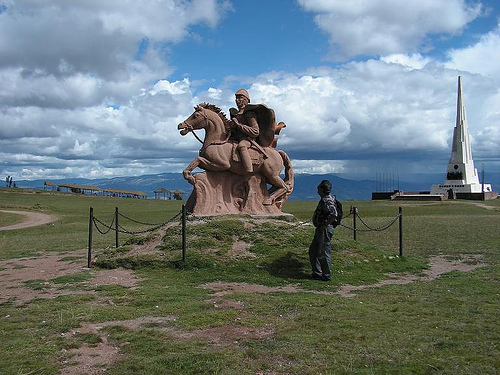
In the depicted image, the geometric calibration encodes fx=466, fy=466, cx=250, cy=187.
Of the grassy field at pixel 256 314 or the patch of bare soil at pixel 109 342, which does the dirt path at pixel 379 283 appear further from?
the patch of bare soil at pixel 109 342

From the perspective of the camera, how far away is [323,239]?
10070 millimetres

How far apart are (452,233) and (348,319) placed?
15045 millimetres

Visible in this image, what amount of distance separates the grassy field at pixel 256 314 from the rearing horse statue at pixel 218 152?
181cm

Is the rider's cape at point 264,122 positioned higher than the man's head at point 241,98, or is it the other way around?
the man's head at point 241,98

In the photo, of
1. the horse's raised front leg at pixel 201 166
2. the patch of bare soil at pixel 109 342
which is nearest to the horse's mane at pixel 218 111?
the horse's raised front leg at pixel 201 166

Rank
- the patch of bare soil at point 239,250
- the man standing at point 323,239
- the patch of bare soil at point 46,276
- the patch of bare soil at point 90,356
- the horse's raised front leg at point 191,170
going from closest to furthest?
the patch of bare soil at point 90,356 < the patch of bare soil at point 46,276 < the man standing at point 323,239 < the patch of bare soil at point 239,250 < the horse's raised front leg at point 191,170

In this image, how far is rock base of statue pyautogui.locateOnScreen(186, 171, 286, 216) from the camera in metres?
13.7

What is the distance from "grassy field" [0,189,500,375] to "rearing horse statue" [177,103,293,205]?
1809mm

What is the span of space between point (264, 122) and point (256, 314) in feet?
27.5

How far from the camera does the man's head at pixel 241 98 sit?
1438 centimetres

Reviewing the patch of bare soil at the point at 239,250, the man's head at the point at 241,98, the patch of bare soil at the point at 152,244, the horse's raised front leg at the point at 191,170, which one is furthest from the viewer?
the man's head at the point at 241,98

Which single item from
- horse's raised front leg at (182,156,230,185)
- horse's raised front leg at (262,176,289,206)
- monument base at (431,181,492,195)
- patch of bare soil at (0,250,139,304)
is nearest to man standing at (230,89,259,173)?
horse's raised front leg at (182,156,230,185)

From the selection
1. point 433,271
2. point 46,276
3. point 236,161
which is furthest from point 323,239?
point 46,276

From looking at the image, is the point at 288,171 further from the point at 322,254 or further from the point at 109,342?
the point at 109,342
